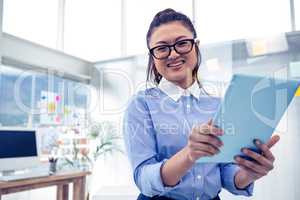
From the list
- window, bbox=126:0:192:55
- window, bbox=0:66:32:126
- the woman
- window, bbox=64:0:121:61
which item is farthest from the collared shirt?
window, bbox=64:0:121:61

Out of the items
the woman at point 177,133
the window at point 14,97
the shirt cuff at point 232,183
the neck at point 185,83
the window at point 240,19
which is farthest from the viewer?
the window at point 240,19

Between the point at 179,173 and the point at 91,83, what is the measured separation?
3.85 m

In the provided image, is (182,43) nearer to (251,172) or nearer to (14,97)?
(251,172)

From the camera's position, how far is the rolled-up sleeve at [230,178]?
3.01 feet

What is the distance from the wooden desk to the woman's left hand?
1864 mm

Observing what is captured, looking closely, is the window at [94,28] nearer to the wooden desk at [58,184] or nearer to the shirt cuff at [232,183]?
the wooden desk at [58,184]

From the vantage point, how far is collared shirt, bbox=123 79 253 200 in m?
0.85

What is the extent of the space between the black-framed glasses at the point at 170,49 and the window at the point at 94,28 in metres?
3.36

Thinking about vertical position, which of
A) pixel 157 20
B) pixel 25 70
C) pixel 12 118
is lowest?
pixel 12 118

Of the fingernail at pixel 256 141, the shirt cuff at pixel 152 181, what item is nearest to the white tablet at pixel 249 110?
the fingernail at pixel 256 141

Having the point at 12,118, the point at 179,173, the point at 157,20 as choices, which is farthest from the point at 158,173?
the point at 12,118

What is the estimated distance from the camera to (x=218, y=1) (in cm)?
365

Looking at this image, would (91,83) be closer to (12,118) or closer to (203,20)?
(12,118)

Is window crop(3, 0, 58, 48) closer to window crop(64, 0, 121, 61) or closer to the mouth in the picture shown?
window crop(64, 0, 121, 61)
